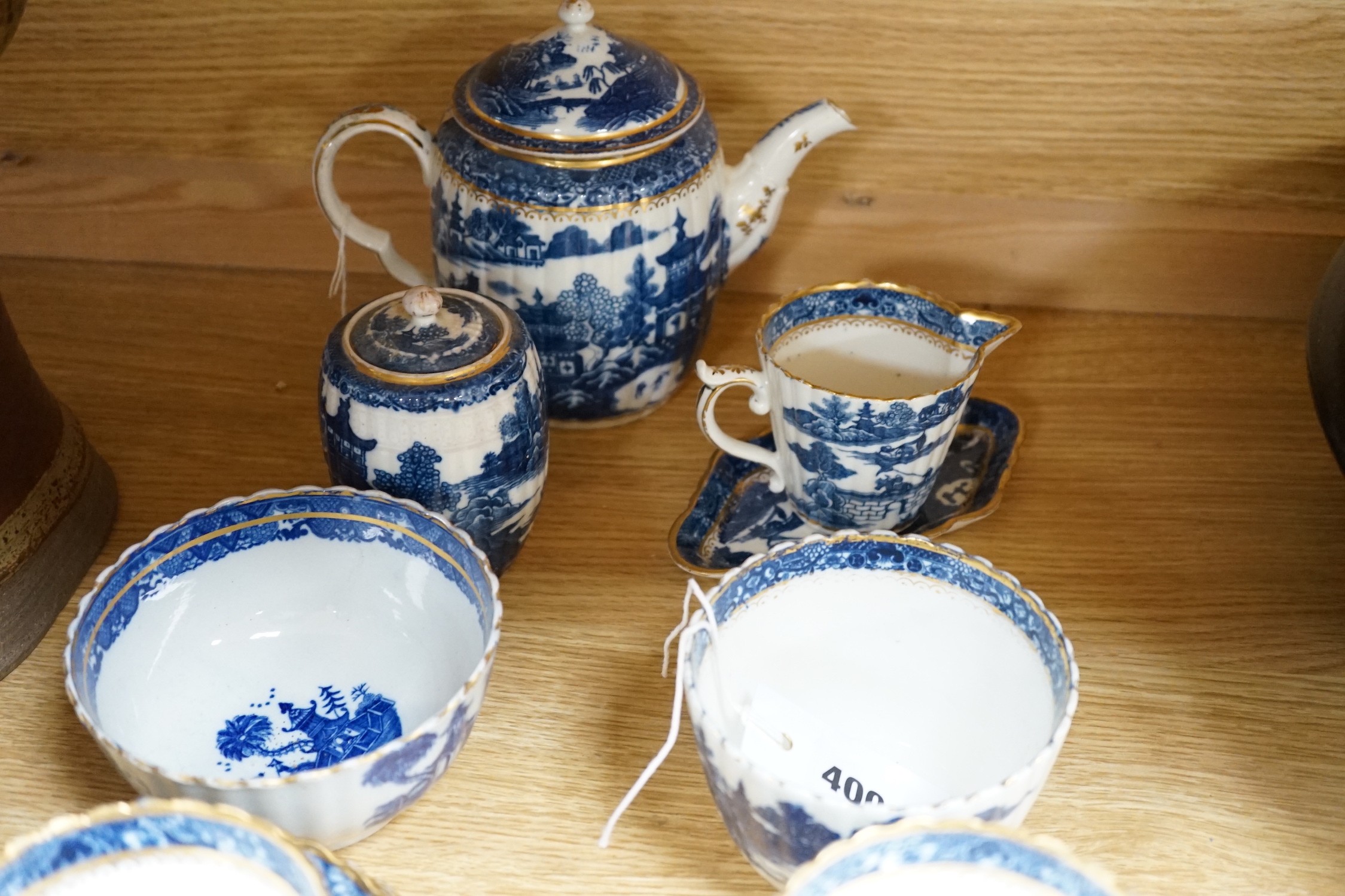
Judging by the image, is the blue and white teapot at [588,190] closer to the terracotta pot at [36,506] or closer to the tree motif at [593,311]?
the tree motif at [593,311]

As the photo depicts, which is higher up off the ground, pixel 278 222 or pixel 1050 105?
pixel 1050 105

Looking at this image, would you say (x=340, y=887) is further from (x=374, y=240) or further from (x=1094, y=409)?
(x=1094, y=409)

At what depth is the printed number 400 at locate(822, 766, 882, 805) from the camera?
1.64 ft

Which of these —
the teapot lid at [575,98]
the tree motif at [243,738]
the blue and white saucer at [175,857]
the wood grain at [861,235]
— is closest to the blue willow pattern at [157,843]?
the blue and white saucer at [175,857]

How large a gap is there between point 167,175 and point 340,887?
0.57 m

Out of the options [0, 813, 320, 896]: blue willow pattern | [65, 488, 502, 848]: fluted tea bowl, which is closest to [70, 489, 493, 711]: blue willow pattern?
[65, 488, 502, 848]: fluted tea bowl

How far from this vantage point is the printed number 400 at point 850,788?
1.64 feet

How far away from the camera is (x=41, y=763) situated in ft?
1.69

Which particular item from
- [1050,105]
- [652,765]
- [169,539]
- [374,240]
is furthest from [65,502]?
[1050,105]

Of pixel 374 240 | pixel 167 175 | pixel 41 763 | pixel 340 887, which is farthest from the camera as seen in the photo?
pixel 167 175

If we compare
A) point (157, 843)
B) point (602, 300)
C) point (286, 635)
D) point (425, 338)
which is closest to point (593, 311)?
point (602, 300)

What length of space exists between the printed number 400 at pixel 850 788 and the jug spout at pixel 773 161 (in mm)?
298

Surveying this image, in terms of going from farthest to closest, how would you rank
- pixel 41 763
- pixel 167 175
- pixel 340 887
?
pixel 167 175 → pixel 41 763 → pixel 340 887

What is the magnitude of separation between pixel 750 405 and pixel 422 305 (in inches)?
6.6
